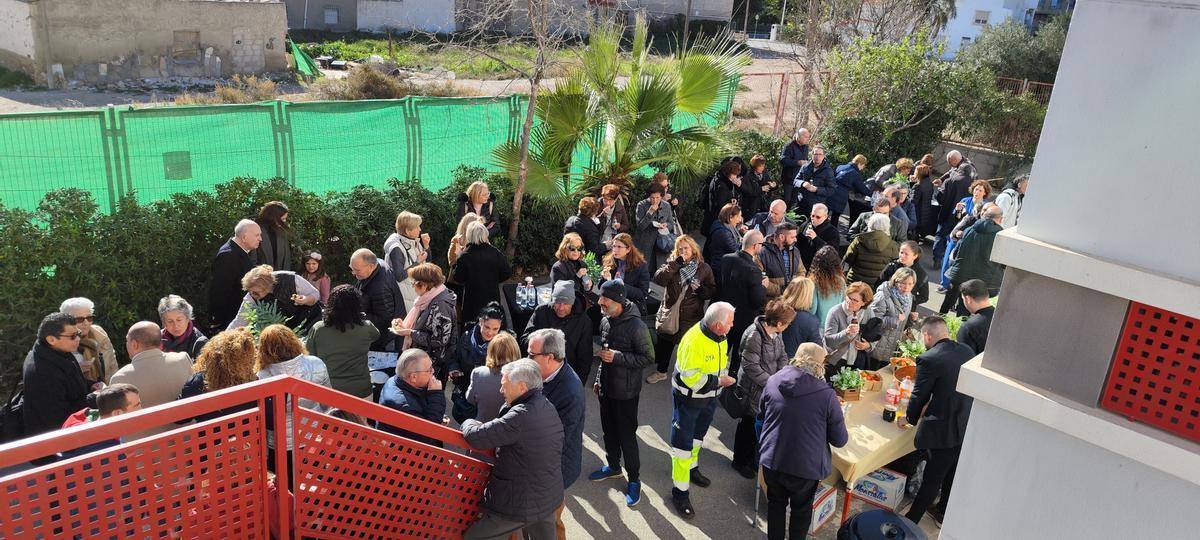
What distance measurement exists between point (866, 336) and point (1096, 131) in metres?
4.48

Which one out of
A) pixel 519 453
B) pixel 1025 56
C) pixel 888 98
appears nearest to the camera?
pixel 519 453

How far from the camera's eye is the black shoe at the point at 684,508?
6141 mm

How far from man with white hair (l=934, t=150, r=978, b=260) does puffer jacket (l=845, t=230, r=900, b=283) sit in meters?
3.37

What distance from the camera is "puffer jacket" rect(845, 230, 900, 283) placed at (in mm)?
8508

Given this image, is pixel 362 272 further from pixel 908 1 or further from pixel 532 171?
pixel 908 1

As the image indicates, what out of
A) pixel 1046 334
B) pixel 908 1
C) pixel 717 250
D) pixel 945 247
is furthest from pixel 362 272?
pixel 908 1

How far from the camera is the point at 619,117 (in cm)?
1071

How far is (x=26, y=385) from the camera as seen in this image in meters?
5.10

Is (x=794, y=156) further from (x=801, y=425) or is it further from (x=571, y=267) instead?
(x=801, y=425)

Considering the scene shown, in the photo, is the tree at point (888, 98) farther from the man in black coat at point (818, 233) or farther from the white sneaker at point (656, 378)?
the white sneaker at point (656, 378)

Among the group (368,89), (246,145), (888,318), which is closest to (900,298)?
(888,318)

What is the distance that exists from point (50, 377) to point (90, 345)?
1.88 feet

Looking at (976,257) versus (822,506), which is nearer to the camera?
(822,506)

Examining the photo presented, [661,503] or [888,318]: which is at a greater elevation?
[888,318]
